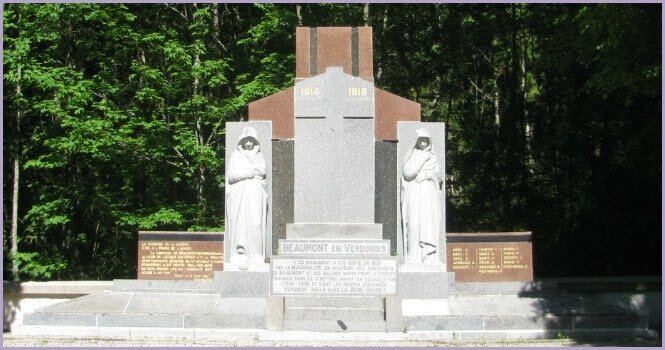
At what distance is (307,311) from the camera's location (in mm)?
10250

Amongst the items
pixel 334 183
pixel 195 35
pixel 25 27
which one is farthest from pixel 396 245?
pixel 25 27

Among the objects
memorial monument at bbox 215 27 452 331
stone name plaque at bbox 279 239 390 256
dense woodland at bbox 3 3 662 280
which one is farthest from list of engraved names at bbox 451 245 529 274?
dense woodland at bbox 3 3 662 280

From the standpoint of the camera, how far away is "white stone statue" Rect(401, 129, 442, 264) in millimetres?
11875

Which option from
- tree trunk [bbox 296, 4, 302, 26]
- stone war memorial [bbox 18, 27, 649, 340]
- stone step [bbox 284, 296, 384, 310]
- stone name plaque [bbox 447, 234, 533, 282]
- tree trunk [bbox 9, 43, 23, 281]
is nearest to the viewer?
stone war memorial [bbox 18, 27, 649, 340]

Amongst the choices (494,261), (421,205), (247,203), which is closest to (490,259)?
(494,261)

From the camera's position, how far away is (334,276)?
10305mm

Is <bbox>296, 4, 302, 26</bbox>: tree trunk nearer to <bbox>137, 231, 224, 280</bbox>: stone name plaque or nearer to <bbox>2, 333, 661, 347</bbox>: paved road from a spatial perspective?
<bbox>137, 231, 224, 280</bbox>: stone name plaque

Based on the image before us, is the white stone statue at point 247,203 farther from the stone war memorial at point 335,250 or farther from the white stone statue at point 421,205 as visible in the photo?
the white stone statue at point 421,205

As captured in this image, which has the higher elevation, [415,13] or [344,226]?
[415,13]

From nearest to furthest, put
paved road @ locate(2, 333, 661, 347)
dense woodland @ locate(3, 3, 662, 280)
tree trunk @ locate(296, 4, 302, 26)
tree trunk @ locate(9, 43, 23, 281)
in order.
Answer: paved road @ locate(2, 333, 661, 347), tree trunk @ locate(9, 43, 23, 281), dense woodland @ locate(3, 3, 662, 280), tree trunk @ locate(296, 4, 302, 26)

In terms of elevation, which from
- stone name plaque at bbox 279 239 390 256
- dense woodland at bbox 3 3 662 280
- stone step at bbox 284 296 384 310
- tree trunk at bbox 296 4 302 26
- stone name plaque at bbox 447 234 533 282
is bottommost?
stone step at bbox 284 296 384 310

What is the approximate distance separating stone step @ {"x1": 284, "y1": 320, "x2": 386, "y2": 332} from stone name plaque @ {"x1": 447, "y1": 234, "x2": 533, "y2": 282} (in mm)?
3186

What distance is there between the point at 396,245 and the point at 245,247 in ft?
8.00

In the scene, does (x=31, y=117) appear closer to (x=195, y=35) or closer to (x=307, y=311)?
(x=195, y=35)
